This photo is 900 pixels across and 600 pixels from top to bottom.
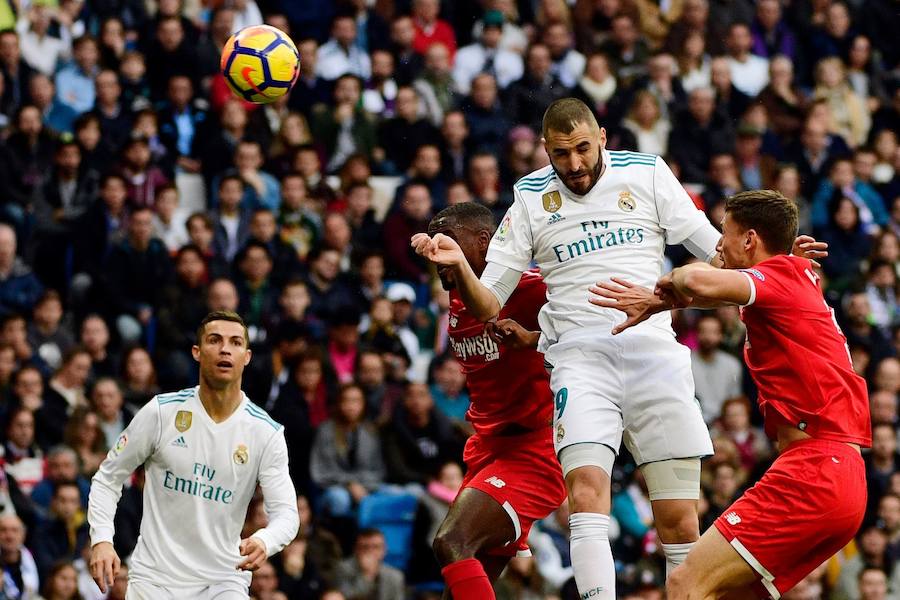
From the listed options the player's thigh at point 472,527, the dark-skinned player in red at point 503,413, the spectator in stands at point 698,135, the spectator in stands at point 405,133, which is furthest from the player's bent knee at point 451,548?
the spectator in stands at point 698,135

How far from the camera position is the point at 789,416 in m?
7.90

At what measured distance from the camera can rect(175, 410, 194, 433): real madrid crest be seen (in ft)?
30.7

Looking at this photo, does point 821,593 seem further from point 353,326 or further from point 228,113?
point 228,113

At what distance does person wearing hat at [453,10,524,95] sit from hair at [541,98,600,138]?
365 inches

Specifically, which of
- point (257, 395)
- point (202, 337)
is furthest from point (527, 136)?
point (202, 337)

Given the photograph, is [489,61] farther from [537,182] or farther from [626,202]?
[626,202]

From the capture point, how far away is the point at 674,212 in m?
8.69

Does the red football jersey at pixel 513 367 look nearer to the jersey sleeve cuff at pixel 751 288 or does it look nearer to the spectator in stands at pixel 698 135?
the jersey sleeve cuff at pixel 751 288

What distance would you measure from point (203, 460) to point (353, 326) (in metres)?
5.13

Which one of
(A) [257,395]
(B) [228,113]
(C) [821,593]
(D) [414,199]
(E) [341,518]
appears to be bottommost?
(C) [821,593]

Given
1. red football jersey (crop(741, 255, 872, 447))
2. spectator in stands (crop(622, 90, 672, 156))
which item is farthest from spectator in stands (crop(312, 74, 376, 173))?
red football jersey (crop(741, 255, 872, 447))

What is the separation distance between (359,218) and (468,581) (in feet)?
23.9

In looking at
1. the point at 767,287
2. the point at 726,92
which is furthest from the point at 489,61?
the point at 767,287

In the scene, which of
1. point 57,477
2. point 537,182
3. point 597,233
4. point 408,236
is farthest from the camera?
point 408,236
